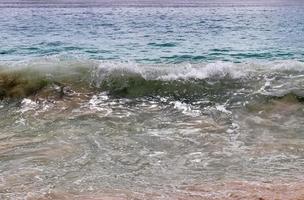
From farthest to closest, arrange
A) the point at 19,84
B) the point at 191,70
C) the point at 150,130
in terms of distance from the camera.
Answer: the point at 191,70, the point at 19,84, the point at 150,130

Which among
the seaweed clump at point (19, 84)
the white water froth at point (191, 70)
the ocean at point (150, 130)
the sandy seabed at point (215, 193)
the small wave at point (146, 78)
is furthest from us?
the white water froth at point (191, 70)

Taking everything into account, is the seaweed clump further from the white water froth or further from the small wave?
the white water froth

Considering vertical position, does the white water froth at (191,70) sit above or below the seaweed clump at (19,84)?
above

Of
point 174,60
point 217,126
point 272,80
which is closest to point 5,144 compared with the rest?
point 217,126

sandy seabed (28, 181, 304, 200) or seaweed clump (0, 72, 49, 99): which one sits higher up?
sandy seabed (28, 181, 304, 200)

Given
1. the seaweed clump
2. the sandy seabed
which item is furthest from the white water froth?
the sandy seabed

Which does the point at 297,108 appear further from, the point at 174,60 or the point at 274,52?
the point at 274,52

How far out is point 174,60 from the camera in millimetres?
19812

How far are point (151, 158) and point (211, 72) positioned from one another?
669cm

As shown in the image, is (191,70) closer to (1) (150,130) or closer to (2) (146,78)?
(2) (146,78)

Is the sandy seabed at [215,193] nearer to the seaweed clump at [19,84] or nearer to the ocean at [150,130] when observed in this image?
the ocean at [150,130]

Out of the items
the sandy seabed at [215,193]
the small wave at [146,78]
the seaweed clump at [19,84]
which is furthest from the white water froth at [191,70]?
the sandy seabed at [215,193]

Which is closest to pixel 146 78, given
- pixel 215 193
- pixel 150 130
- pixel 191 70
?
pixel 191 70

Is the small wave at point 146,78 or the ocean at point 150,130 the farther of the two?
the small wave at point 146,78
